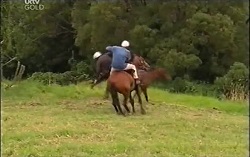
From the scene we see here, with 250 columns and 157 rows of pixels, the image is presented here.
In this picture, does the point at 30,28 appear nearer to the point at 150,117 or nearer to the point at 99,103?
the point at 99,103

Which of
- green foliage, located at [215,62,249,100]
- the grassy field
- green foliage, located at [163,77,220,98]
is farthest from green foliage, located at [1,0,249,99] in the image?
the grassy field

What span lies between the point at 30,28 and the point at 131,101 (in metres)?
19.5

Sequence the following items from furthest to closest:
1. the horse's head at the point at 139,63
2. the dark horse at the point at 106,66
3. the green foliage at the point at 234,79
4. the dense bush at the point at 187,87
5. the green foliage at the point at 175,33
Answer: the green foliage at the point at 175,33, the dense bush at the point at 187,87, the green foliage at the point at 234,79, the dark horse at the point at 106,66, the horse's head at the point at 139,63

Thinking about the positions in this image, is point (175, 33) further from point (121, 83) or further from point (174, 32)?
point (121, 83)

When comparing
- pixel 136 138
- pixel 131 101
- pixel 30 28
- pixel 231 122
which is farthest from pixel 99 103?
pixel 30 28

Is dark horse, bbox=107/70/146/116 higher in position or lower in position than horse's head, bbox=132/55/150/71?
lower

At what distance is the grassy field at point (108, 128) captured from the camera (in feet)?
25.3

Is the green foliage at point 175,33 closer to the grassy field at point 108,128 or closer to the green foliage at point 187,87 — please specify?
the green foliage at point 187,87

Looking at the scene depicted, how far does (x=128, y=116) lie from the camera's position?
38.8ft

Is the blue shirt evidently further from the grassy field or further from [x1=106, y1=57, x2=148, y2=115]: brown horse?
the grassy field

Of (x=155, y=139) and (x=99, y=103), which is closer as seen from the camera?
(x=155, y=139)

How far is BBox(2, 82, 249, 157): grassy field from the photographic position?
7703 millimetres

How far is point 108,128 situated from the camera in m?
9.78

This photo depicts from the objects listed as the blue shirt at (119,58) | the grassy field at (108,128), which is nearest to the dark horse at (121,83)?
the blue shirt at (119,58)
